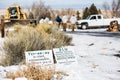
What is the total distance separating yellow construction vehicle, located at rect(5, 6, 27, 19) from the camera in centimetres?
4338

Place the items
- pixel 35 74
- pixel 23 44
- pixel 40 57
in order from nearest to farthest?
pixel 35 74 < pixel 40 57 < pixel 23 44

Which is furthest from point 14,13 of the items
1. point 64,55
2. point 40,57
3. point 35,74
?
point 35,74

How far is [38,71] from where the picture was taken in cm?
1030

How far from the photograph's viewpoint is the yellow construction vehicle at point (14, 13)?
43.4m

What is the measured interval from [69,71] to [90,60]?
277cm

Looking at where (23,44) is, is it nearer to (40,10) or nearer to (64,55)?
(64,55)

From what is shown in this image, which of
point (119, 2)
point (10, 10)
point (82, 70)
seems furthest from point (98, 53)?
point (119, 2)

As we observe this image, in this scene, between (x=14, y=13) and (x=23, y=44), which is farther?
(x=14, y=13)

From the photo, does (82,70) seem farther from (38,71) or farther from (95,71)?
(38,71)

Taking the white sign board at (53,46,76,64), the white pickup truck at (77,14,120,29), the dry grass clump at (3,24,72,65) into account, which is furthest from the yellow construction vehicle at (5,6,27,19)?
the white sign board at (53,46,76,64)

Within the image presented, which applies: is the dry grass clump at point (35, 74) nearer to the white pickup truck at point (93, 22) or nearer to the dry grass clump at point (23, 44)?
the dry grass clump at point (23, 44)

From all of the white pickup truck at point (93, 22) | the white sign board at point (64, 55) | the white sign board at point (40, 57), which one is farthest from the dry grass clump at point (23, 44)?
the white pickup truck at point (93, 22)

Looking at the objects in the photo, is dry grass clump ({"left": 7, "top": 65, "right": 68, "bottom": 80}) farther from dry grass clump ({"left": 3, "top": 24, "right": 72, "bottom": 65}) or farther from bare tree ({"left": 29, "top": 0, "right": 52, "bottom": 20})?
bare tree ({"left": 29, "top": 0, "right": 52, "bottom": 20})

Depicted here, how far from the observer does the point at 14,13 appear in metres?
44.2
